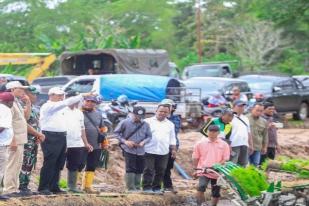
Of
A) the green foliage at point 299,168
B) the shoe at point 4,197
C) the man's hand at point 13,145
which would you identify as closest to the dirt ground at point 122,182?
the shoe at point 4,197

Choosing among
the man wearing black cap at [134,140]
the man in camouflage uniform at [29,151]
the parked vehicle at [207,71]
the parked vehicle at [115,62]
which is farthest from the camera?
the parked vehicle at [207,71]

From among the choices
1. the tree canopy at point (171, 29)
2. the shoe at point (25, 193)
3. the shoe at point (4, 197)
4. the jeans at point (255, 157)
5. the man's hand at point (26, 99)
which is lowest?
the shoe at point (25, 193)

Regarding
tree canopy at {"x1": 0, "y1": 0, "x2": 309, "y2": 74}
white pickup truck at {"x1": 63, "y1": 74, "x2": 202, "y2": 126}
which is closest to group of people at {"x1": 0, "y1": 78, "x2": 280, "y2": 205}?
white pickup truck at {"x1": 63, "y1": 74, "x2": 202, "y2": 126}

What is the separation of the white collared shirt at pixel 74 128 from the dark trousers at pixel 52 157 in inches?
15.3

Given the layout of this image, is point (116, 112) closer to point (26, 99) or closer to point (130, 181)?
point (130, 181)

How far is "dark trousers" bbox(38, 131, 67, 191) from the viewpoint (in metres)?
14.9

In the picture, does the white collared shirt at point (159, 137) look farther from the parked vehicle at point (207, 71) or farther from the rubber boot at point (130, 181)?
the parked vehicle at point (207, 71)

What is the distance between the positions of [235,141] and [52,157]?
3.85m

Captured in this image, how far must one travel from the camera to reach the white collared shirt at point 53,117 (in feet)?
48.3

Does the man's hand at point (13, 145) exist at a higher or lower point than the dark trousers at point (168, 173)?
higher

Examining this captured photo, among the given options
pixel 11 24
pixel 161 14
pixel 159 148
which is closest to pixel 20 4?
pixel 11 24

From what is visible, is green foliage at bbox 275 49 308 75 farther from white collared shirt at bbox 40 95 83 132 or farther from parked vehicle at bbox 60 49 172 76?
white collared shirt at bbox 40 95 83 132

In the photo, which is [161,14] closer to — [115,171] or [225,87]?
[225,87]

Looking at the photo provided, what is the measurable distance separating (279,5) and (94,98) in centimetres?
2251
